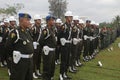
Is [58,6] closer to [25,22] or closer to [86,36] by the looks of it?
[86,36]

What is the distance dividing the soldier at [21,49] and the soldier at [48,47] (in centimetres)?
219

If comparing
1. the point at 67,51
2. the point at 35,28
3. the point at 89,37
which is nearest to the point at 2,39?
the point at 35,28

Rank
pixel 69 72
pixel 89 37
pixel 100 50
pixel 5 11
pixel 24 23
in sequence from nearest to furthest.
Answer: pixel 24 23 → pixel 69 72 → pixel 89 37 → pixel 100 50 → pixel 5 11

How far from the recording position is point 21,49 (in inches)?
312

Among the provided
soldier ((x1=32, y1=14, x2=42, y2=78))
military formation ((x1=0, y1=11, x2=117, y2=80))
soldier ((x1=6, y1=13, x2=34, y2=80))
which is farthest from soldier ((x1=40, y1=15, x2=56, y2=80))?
soldier ((x1=6, y1=13, x2=34, y2=80))

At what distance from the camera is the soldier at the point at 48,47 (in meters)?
10.2

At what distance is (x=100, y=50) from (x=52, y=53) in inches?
684

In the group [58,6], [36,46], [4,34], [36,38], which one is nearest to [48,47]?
[36,46]

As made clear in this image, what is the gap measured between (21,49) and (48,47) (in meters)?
2.37

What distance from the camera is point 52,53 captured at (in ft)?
33.6

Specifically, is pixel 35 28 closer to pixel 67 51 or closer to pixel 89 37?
pixel 67 51

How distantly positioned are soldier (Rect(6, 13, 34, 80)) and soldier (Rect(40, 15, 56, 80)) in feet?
7.18

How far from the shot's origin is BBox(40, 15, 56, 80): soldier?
10188mm

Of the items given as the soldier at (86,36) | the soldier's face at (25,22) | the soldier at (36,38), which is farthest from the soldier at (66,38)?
the soldier at (86,36)
